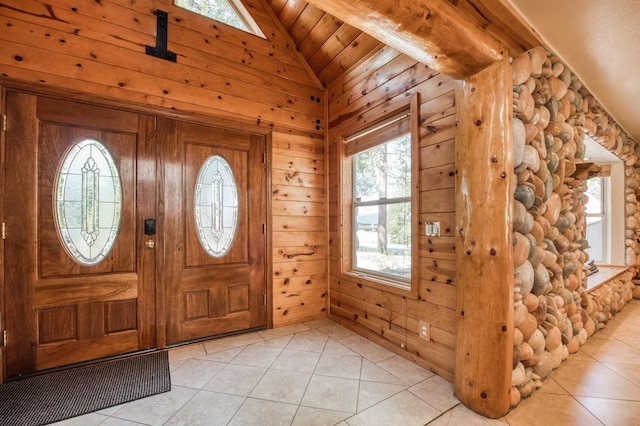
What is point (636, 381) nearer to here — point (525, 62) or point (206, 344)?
point (525, 62)

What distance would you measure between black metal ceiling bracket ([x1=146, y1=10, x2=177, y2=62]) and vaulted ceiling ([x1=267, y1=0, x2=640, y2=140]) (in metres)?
1.11

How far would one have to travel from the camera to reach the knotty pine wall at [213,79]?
204cm

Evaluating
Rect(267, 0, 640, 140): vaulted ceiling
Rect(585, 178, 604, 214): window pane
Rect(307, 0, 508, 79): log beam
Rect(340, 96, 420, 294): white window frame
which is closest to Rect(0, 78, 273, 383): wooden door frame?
Rect(340, 96, 420, 294): white window frame

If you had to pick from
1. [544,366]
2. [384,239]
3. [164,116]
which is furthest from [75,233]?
[544,366]

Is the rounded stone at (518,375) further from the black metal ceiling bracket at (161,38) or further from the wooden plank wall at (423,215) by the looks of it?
the black metal ceiling bracket at (161,38)

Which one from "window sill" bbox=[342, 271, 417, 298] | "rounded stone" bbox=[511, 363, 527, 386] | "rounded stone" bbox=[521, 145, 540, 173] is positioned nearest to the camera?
"rounded stone" bbox=[511, 363, 527, 386]

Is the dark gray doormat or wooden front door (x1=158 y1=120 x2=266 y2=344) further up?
wooden front door (x1=158 y1=120 x2=266 y2=344)

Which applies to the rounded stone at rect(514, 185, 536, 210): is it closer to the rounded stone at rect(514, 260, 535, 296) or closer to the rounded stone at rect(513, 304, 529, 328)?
the rounded stone at rect(514, 260, 535, 296)

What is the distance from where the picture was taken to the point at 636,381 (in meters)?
1.93

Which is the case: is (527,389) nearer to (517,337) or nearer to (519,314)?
(517,337)

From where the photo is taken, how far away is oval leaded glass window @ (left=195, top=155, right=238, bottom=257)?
262 centimetres

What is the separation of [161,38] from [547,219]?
3.42 metres

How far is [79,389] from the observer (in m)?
1.84

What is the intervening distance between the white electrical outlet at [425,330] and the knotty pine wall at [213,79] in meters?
1.32
